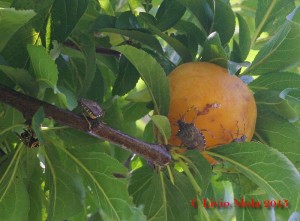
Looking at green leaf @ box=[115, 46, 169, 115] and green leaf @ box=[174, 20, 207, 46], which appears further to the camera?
green leaf @ box=[174, 20, 207, 46]

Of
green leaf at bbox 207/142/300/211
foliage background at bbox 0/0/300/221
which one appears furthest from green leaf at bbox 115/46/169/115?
green leaf at bbox 207/142/300/211

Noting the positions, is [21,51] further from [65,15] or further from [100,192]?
[100,192]

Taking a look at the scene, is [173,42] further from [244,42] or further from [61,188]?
[61,188]

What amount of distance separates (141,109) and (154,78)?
0.62ft

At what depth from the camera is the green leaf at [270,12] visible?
90 centimetres

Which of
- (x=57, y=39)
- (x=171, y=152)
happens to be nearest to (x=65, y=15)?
(x=57, y=39)

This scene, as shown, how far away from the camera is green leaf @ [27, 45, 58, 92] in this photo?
65cm

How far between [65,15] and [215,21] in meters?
0.26

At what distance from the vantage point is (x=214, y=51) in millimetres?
795

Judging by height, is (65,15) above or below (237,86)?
above

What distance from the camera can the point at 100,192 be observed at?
79 centimetres

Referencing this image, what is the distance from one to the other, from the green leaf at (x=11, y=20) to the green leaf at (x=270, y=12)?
426 mm

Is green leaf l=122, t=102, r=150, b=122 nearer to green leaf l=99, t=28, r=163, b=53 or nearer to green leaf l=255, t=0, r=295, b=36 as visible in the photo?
green leaf l=99, t=28, r=163, b=53

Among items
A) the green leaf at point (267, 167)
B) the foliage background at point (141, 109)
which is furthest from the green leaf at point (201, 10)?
the green leaf at point (267, 167)
